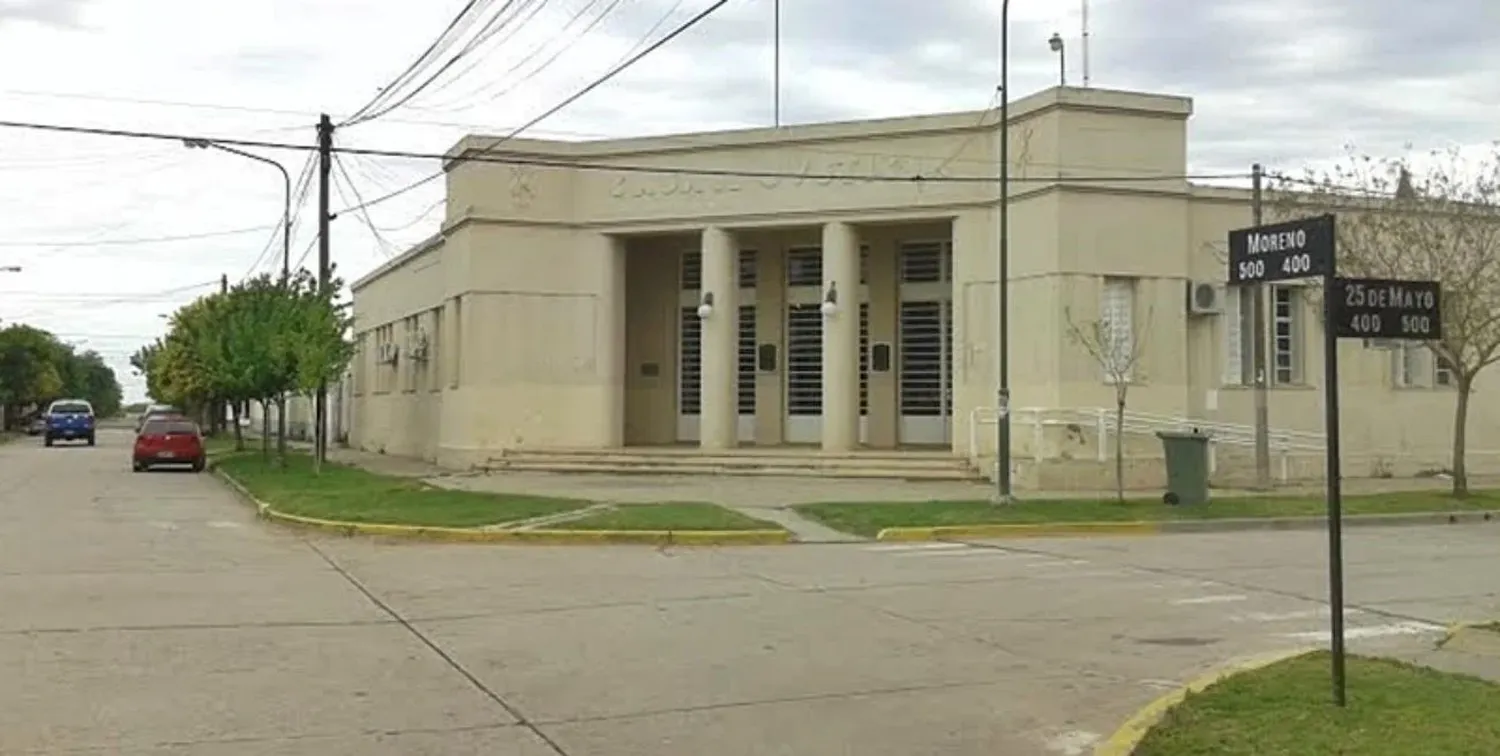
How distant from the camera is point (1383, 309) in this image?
27.3 ft

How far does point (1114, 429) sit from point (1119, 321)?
1968 mm

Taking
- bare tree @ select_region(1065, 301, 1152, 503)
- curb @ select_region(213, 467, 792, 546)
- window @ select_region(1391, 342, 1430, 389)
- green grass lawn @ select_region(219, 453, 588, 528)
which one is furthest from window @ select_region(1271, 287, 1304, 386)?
green grass lawn @ select_region(219, 453, 588, 528)

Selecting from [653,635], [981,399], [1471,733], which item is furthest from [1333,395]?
[981,399]

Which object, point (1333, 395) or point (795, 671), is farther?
point (795, 671)

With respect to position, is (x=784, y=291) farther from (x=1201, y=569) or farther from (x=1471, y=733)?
(x=1471, y=733)

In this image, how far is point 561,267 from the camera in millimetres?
32656

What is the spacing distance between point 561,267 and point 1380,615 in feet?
72.7

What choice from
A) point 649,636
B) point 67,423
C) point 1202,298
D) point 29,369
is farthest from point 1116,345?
point 29,369

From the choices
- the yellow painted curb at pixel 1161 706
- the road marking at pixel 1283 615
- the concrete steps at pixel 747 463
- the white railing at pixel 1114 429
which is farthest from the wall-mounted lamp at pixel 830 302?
the yellow painted curb at pixel 1161 706

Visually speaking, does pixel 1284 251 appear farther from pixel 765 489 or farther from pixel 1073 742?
pixel 765 489

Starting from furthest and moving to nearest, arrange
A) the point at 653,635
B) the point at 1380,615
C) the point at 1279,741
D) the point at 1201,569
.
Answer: the point at 1201,569, the point at 1380,615, the point at 653,635, the point at 1279,741

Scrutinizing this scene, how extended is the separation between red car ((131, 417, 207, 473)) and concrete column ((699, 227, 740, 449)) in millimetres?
16339

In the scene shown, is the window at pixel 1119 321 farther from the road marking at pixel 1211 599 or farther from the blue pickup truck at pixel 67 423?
the blue pickup truck at pixel 67 423

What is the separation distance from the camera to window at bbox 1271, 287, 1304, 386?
3005 centimetres
